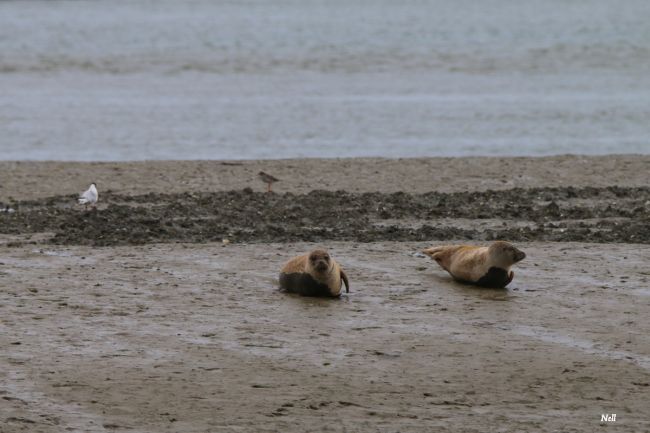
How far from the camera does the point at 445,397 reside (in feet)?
22.0

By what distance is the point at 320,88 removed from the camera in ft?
90.1

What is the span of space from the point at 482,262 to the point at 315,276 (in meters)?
1.19

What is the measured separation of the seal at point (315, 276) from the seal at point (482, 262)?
0.87 m

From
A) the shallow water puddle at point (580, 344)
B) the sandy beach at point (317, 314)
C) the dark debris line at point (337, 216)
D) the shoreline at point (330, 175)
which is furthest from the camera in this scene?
the shoreline at point (330, 175)

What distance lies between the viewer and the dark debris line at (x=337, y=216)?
36.3ft

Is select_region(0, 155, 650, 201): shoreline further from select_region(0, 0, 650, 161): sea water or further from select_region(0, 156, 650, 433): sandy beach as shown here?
select_region(0, 0, 650, 161): sea water

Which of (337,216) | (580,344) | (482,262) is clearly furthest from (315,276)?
(337,216)

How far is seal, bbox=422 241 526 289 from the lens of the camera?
905 centimetres

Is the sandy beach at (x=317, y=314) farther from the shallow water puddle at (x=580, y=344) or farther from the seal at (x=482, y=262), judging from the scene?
the seal at (x=482, y=262)

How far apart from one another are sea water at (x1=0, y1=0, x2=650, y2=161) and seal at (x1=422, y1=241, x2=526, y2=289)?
852 cm

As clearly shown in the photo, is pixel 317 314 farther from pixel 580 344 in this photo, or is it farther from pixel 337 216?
pixel 337 216

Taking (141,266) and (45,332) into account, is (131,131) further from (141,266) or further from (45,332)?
(45,332)

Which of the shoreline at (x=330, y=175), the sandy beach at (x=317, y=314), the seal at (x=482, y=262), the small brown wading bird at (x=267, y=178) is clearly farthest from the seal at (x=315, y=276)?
the shoreline at (x=330, y=175)

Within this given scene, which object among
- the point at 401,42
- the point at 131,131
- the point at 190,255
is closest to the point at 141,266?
the point at 190,255
